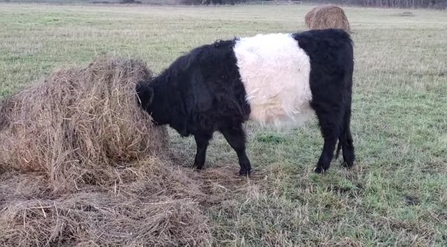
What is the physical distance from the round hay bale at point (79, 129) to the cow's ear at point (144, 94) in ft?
0.33

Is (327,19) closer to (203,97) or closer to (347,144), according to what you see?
(347,144)

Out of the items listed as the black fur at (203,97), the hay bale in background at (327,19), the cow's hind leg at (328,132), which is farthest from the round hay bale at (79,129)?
the hay bale in background at (327,19)

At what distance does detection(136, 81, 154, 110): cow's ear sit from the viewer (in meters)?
6.09

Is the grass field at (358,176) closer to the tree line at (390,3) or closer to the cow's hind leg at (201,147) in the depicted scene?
the cow's hind leg at (201,147)

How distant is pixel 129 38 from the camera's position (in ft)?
64.8

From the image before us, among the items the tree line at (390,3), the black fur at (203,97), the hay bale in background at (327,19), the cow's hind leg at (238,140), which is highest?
the tree line at (390,3)

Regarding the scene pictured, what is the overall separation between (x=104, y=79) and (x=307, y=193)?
2570 millimetres

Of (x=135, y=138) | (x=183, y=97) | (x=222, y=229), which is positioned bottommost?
(x=222, y=229)

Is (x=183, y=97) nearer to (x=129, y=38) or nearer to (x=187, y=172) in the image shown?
(x=187, y=172)

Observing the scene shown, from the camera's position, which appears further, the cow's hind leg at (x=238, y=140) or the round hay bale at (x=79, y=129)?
the cow's hind leg at (x=238, y=140)

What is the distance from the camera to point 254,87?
6031 millimetres

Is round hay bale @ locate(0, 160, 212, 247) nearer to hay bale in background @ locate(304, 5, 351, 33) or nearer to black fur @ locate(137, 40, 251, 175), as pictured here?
black fur @ locate(137, 40, 251, 175)

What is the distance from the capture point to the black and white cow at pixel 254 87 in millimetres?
6035

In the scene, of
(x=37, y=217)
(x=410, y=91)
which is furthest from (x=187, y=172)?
(x=410, y=91)
